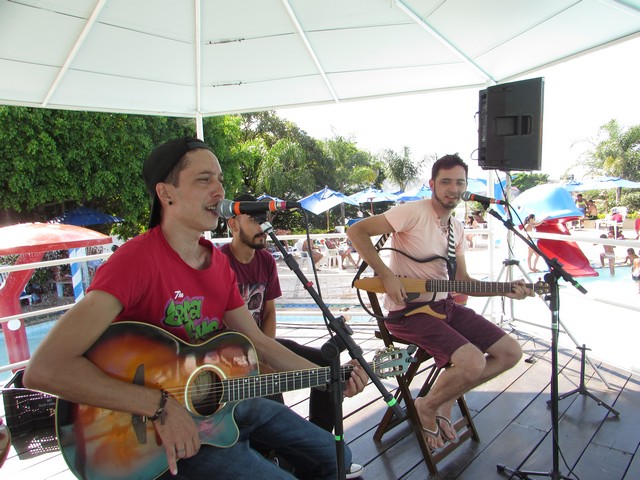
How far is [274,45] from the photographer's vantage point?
3836mm

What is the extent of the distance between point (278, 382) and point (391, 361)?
471mm

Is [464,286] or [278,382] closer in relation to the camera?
[278,382]

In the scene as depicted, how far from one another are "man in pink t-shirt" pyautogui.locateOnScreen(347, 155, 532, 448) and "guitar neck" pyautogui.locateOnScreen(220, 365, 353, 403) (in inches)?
44.7

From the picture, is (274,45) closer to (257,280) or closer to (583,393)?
(257,280)

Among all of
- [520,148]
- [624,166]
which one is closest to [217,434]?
[520,148]

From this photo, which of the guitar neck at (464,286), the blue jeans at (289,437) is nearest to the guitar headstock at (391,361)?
the blue jeans at (289,437)

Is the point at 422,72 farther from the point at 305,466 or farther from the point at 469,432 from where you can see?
the point at 305,466

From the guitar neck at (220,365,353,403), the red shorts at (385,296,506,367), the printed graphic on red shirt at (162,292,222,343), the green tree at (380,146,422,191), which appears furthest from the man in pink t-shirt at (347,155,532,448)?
the green tree at (380,146,422,191)

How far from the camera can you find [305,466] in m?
1.85

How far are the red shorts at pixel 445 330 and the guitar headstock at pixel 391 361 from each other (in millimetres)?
941

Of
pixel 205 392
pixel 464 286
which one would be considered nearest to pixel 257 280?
pixel 205 392

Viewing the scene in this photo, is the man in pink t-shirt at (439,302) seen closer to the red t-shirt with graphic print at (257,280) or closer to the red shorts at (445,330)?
the red shorts at (445,330)

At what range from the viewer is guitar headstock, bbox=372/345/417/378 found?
1728 millimetres

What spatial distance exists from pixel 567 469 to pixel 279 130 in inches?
1236
